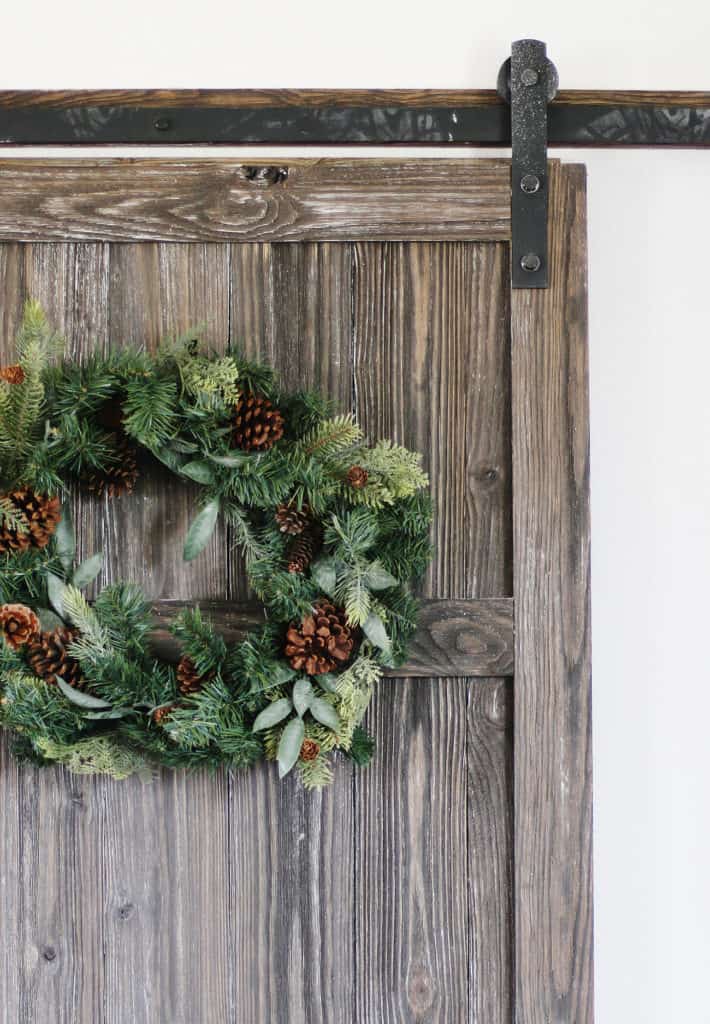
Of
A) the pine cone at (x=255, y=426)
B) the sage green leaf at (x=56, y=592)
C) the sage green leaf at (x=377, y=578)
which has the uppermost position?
the pine cone at (x=255, y=426)

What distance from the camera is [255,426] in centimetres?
74

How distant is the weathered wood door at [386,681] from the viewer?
2.61 feet

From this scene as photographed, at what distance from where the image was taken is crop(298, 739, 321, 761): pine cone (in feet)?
2.42

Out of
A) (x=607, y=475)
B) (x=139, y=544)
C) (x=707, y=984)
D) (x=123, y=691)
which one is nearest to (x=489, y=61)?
(x=607, y=475)

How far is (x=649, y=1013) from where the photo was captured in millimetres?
856

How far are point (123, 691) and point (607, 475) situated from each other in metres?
0.57

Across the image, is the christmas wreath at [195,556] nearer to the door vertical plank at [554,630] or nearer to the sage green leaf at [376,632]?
the sage green leaf at [376,632]

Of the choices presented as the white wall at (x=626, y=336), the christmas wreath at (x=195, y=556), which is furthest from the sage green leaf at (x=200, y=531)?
the white wall at (x=626, y=336)

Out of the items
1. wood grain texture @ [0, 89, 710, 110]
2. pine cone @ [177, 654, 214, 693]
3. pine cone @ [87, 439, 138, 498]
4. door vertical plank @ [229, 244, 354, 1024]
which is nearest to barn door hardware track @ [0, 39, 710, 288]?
wood grain texture @ [0, 89, 710, 110]

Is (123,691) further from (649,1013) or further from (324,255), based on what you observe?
(649,1013)

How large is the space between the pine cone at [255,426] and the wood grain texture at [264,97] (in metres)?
0.34

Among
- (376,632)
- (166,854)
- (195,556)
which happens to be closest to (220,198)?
(195,556)

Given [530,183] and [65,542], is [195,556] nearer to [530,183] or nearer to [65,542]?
[65,542]

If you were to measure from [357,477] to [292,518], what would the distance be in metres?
0.08
